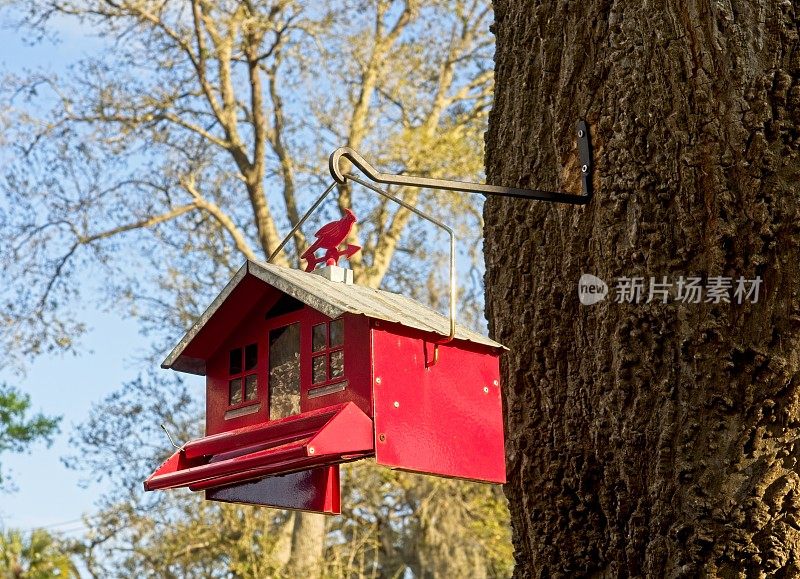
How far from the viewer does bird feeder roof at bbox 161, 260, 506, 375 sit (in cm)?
211

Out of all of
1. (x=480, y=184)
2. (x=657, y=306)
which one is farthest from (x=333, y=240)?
(x=657, y=306)

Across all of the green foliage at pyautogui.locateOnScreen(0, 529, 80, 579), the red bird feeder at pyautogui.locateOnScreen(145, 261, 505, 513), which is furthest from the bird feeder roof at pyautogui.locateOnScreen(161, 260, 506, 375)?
the green foliage at pyautogui.locateOnScreen(0, 529, 80, 579)

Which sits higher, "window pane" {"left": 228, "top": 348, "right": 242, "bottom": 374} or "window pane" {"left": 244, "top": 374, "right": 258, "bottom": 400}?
"window pane" {"left": 228, "top": 348, "right": 242, "bottom": 374}

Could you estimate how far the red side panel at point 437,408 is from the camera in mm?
2100

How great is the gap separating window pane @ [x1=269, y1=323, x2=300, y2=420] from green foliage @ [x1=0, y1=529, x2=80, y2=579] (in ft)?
26.8

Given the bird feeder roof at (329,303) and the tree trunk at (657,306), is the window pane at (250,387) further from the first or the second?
the tree trunk at (657,306)

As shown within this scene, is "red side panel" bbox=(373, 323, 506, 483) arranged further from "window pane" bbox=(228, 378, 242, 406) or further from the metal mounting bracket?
"window pane" bbox=(228, 378, 242, 406)

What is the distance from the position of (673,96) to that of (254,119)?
8.71 m

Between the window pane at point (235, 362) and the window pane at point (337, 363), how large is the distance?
317 mm

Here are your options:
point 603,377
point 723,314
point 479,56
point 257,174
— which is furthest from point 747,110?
point 479,56

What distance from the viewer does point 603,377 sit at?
2373 millimetres

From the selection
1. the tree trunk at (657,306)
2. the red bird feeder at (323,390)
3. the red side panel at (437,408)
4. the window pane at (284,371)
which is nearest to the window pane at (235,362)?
the red bird feeder at (323,390)

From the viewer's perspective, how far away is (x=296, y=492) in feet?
8.09

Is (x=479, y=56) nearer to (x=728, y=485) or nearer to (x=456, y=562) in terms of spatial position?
(x=456, y=562)
